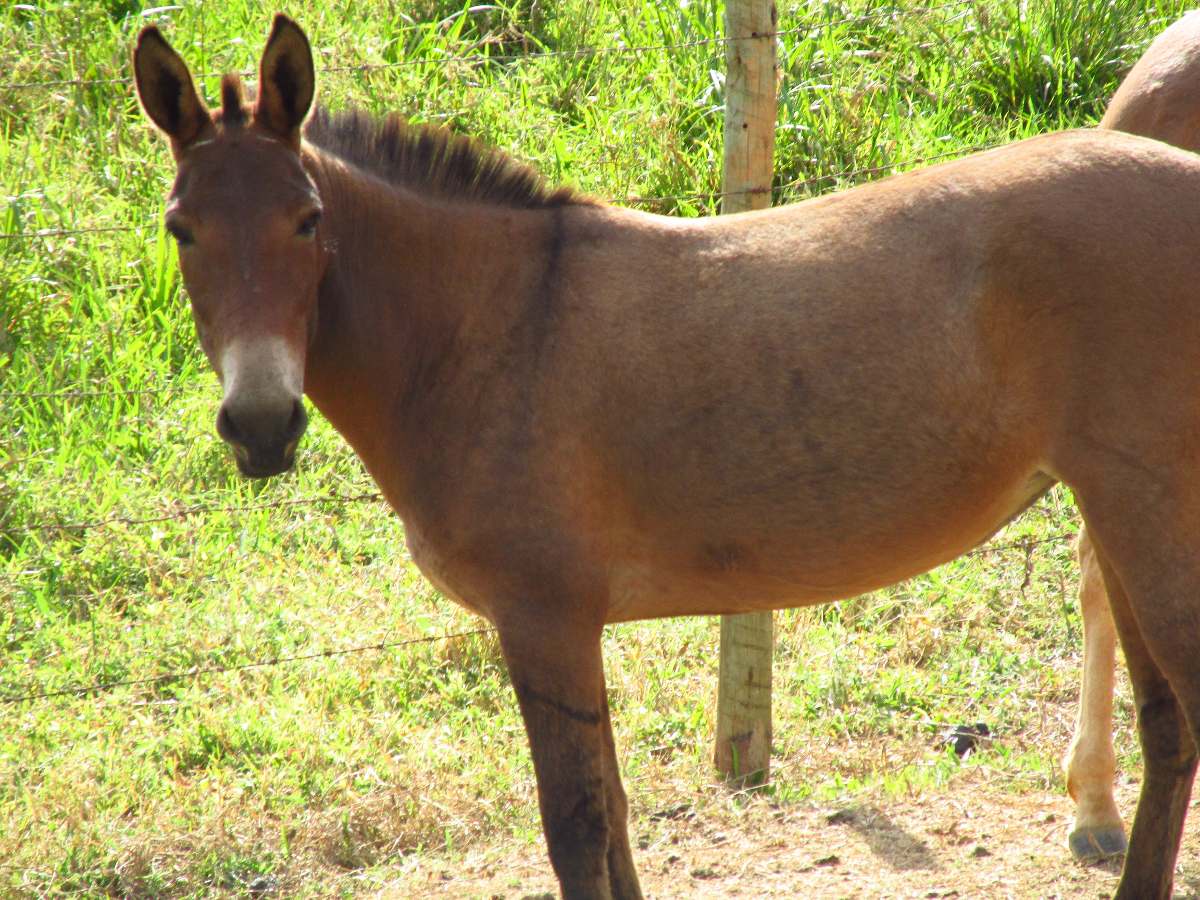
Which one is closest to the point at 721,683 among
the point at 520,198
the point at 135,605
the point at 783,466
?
the point at 783,466

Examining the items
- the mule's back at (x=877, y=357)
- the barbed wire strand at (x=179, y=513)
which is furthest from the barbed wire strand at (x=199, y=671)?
the mule's back at (x=877, y=357)

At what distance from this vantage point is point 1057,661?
552cm

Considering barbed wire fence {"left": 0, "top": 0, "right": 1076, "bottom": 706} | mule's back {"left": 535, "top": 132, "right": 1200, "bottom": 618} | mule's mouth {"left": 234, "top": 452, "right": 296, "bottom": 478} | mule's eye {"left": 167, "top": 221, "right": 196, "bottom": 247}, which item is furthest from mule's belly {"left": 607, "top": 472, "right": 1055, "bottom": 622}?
barbed wire fence {"left": 0, "top": 0, "right": 1076, "bottom": 706}

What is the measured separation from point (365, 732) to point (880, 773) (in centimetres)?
191

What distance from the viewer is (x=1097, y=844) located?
4.06 meters

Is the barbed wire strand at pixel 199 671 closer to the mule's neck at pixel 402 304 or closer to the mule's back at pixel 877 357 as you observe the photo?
the mule's neck at pixel 402 304

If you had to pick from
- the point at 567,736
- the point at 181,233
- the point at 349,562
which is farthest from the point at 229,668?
the point at 181,233

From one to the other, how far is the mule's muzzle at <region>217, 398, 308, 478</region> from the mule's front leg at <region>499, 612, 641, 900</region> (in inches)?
27.4

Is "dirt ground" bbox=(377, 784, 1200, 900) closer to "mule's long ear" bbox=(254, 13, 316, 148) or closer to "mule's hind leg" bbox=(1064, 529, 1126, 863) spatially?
"mule's hind leg" bbox=(1064, 529, 1126, 863)

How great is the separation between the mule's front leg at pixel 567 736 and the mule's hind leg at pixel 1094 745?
1.72 m

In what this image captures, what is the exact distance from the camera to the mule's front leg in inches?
124

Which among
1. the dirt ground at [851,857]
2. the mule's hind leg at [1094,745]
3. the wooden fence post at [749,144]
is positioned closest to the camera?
the dirt ground at [851,857]

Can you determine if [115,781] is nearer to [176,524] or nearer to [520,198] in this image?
[176,524]

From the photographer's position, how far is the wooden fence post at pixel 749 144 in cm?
439
